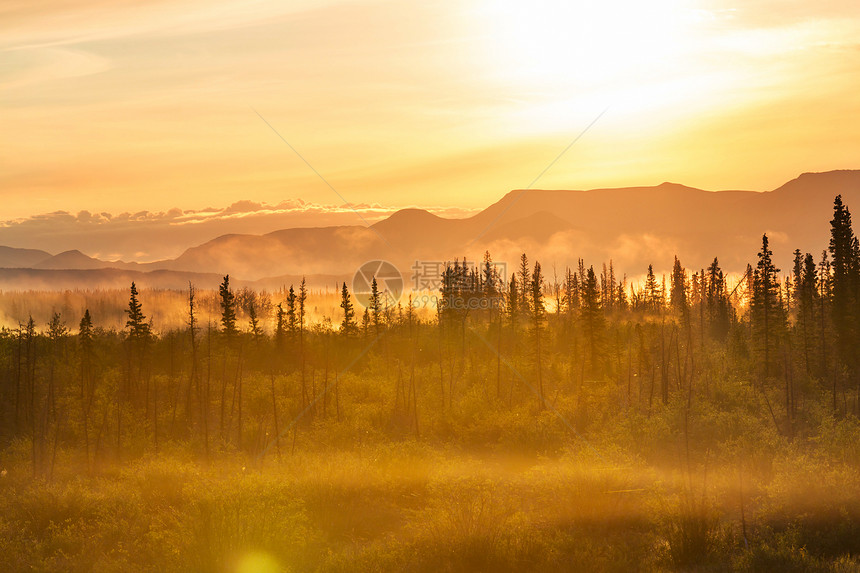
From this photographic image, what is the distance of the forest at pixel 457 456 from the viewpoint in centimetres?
2886

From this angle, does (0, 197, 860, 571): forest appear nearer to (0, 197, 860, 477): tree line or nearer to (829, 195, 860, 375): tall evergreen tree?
(829, 195, 860, 375): tall evergreen tree

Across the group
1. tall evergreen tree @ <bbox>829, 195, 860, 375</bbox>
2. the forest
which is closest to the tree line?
tall evergreen tree @ <bbox>829, 195, 860, 375</bbox>

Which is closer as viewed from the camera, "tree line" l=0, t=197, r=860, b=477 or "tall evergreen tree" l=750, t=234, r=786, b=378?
"tree line" l=0, t=197, r=860, b=477

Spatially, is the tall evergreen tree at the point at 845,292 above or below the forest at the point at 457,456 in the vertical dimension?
above

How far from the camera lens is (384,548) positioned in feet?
102

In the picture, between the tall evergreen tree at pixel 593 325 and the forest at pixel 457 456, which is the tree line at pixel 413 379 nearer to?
the tall evergreen tree at pixel 593 325

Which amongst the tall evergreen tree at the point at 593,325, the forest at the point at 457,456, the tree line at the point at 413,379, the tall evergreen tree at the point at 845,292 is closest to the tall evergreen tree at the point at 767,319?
the tree line at the point at 413,379

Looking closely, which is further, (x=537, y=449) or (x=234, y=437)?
(x=234, y=437)

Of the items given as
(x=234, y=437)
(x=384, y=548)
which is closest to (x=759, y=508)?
(x=384, y=548)

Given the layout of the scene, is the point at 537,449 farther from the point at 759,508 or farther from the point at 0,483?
the point at 0,483

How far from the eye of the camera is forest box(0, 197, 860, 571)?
94.7 feet

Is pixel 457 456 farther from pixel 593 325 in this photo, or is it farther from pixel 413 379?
pixel 593 325

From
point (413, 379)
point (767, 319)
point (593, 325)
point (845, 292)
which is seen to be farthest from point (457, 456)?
point (845, 292)

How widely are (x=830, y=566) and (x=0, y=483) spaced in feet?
163
